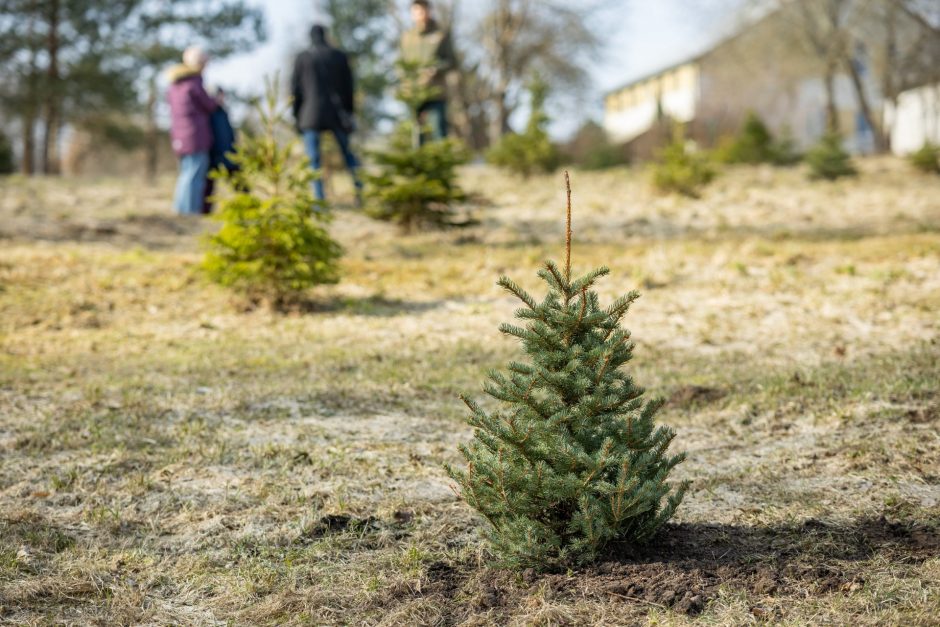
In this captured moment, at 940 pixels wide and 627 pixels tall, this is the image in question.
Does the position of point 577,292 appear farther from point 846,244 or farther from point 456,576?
point 846,244

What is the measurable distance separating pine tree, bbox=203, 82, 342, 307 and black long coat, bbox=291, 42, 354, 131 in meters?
3.34

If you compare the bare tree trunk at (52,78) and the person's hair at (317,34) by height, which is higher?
the bare tree trunk at (52,78)

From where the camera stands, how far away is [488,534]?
329 centimetres

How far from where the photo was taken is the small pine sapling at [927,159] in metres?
14.7

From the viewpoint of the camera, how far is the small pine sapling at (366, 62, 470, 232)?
1000 centimetres

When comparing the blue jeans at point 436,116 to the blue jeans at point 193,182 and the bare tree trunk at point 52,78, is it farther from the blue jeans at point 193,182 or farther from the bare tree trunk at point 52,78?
the bare tree trunk at point 52,78

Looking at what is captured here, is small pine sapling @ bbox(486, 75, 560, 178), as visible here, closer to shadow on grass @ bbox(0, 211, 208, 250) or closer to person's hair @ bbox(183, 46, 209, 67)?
shadow on grass @ bbox(0, 211, 208, 250)

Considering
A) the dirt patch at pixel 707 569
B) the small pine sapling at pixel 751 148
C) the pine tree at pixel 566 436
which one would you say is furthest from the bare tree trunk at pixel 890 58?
the pine tree at pixel 566 436

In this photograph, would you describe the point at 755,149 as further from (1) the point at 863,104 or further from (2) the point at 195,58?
(2) the point at 195,58

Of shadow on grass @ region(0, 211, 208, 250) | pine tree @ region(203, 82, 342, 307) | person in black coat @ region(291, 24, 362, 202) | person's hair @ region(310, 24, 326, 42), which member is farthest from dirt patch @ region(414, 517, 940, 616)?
person's hair @ region(310, 24, 326, 42)

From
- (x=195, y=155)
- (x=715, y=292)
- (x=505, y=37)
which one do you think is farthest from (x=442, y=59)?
(x=505, y=37)

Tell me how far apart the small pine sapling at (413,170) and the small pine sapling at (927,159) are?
8.60m

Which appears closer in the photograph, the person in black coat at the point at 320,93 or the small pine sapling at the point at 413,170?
the small pine sapling at the point at 413,170

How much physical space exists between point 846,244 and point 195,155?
7.58m
